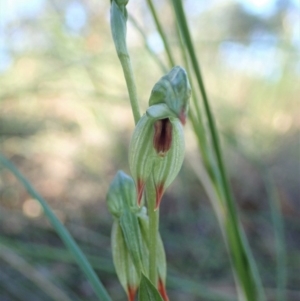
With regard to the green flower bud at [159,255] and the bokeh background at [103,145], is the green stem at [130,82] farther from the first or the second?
the bokeh background at [103,145]

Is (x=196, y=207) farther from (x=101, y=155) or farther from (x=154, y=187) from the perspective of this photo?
(x=154, y=187)

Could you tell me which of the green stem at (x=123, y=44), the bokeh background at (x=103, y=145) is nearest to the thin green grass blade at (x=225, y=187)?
the green stem at (x=123, y=44)

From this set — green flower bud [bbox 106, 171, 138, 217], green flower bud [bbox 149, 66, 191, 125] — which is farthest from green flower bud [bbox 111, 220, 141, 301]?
green flower bud [bbox 149, 66, 191, 125]

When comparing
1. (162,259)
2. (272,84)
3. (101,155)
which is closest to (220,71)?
(272,84)

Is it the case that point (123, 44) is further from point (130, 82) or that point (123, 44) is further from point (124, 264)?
point (124, 264)

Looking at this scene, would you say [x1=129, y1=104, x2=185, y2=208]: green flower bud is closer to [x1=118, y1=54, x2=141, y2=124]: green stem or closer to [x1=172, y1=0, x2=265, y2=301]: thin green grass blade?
[x1=118, y1=54, x2=141, y2=124]: green stem

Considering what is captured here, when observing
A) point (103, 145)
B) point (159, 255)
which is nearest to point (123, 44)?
point (159, 255)
